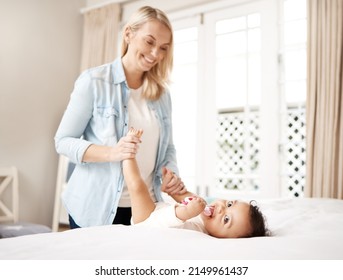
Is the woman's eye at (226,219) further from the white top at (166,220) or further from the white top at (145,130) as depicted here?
the white top at (145,130)

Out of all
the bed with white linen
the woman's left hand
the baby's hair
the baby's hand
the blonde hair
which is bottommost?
the baby's hair

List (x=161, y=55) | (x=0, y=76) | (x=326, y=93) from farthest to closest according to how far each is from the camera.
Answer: (x=0, y=76) → (x=326, y=93) → (x=161, y=55)

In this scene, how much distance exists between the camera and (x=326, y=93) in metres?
2.63

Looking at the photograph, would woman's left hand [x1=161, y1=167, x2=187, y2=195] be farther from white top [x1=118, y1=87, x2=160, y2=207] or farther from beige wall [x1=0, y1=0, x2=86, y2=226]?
beige wall [x1=0, y1=0, x2=86, y2=226]

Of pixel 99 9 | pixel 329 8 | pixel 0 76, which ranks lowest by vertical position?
pixel 0 76

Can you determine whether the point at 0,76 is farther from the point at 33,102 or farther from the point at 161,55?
the point at 161,55

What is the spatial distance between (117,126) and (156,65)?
338 mm

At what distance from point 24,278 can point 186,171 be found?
2.85 meters

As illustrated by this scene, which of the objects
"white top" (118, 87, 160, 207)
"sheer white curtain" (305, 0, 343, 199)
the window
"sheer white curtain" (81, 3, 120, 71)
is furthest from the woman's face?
"sheer white curtain" (81, 3, 120, 71)

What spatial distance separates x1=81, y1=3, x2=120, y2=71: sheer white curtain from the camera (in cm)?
385

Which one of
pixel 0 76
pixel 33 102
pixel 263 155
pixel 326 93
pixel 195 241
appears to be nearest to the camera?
pixel 195 241

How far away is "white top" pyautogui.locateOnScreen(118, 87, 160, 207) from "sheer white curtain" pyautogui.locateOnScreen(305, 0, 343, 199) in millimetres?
1679

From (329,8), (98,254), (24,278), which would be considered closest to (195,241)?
(98,254)

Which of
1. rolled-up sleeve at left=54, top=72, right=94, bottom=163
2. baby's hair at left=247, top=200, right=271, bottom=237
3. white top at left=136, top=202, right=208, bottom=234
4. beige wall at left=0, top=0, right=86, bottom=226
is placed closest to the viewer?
white top at left=136, top=202, right=208, bottom=234
